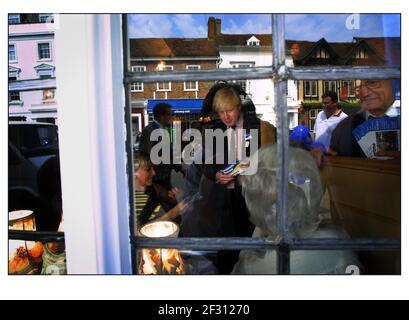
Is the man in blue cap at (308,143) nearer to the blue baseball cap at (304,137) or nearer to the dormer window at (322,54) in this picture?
the blue baseball cap at (304,137)

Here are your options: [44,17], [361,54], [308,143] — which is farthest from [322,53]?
[44,17]

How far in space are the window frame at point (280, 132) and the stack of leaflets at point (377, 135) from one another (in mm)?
410

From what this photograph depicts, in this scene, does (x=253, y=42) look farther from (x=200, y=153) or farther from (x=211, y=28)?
(x=200, y=153)

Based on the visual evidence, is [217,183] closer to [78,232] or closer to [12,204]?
[78,232]

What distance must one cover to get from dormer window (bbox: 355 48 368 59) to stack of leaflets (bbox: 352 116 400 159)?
12.5 inches

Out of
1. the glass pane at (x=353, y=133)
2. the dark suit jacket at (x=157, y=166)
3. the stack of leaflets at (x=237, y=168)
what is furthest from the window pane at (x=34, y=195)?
the glass pane at (x=353, y=133)

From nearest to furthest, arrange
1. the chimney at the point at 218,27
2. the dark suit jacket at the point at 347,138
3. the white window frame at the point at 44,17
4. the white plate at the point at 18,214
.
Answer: the white window frame at the point at 44,17 < the white plate at the point at 18,214 < the chimney at the point at 218,27 < the dark suit jacket at the point at 347,138

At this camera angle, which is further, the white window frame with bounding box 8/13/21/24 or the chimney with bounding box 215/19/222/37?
the chimney with bounding box 215/19/222/37

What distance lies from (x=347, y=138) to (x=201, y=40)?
95 centimetres

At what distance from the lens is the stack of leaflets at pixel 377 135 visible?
1.59 meters

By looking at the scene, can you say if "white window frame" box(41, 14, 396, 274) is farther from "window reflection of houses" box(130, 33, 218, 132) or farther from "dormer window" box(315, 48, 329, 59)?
"dormer window" box(315, 48, 329, 59)

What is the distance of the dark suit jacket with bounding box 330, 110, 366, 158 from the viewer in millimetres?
1874
